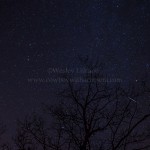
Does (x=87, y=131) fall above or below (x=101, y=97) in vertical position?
below

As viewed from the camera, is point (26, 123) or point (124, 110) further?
point (26, 123)

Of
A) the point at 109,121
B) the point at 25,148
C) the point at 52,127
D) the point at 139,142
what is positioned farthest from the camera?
the point at 25,148

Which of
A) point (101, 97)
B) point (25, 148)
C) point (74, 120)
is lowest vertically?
point (25, 148)

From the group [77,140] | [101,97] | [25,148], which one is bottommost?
[25,148]

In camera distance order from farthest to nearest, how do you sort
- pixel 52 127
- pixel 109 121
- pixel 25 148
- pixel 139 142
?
pixel 25 148
pixel 52 127
pixel 109 121
pixel 139 142

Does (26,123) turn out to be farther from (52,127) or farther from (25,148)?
(25,148)

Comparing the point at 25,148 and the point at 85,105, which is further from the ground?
the point at 85,105

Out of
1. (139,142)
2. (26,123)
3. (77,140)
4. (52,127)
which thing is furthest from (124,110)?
(26,123)

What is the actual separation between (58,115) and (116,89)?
332cm

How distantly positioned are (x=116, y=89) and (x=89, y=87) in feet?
4.75

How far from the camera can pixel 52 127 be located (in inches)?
585

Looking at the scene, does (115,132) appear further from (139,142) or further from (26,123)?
(26,123)

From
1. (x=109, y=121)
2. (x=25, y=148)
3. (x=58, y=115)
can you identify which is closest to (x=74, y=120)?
(x=58, y=115)

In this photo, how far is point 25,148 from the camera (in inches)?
818
